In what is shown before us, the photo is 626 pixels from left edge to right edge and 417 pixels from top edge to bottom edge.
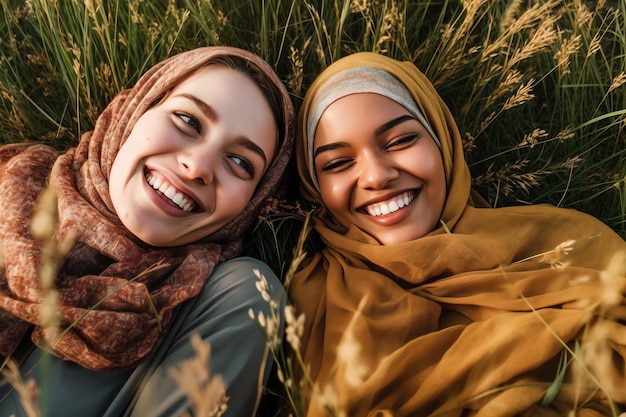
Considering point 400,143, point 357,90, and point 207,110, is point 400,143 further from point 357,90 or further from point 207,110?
point 207,110

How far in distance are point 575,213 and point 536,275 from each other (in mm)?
529

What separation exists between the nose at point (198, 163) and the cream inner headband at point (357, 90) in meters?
0.58

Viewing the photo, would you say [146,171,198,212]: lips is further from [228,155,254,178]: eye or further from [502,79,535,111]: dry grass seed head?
[502,79,535,111]: dry grass seed head

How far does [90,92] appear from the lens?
275 cm

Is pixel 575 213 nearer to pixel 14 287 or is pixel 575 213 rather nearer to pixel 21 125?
pixel 14 287

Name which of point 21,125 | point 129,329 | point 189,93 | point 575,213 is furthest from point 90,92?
point 575,213

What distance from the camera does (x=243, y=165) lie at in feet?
7.46

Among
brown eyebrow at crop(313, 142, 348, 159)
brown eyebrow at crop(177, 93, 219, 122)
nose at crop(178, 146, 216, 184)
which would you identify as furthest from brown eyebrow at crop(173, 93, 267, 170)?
brown eyebrow at crop(313, 142, 348, 159)

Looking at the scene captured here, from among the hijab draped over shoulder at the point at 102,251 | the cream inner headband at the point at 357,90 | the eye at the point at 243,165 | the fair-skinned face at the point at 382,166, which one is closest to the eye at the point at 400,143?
the fair-skinned face at the point at 382,166

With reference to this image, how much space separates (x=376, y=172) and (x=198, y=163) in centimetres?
76

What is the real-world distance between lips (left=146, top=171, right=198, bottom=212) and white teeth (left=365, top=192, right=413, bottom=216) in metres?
0.84

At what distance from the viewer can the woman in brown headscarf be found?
1877mm

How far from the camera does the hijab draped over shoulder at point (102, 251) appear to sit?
1.87 m

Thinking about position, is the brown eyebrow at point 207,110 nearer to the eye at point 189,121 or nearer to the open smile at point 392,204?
the eye at point 189,121
